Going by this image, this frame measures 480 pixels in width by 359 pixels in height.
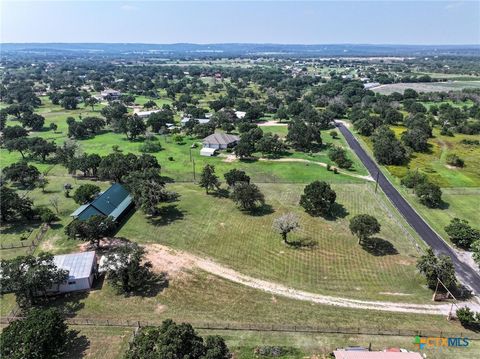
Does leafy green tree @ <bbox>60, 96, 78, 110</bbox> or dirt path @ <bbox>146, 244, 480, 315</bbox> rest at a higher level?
leafy green tree @ <bbox>60, 96, 78, 110</bbox>

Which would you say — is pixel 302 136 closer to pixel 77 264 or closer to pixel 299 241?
pixel 299 241

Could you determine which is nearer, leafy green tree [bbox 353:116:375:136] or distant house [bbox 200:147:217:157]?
distant house [bbox 200:147:217:157]

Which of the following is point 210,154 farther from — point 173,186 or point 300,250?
point 300,250

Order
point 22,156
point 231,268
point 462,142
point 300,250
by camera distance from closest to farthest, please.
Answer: point 231,268
point 300,250
point 22,156
point 462,142

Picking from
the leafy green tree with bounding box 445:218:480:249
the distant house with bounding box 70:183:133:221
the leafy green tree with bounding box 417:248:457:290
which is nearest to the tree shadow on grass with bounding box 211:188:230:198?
the distant house with bounding box 70:183:133:221

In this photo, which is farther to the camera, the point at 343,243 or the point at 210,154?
the point at 210,154

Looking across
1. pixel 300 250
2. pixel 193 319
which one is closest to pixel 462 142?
pixel 300 250

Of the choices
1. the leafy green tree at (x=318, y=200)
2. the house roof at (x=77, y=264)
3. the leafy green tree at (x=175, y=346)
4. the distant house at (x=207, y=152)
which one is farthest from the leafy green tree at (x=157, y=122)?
the leafy green tree at (x=175, y=346)

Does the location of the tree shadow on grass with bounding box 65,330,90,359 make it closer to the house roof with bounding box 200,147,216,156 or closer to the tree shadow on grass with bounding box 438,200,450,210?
the tree shadow on grass with bounding box 438,200,450,210
